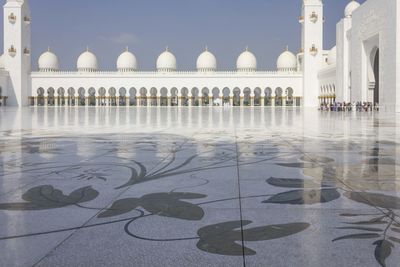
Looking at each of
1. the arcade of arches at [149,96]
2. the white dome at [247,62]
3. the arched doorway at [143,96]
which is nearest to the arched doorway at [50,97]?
the arcade of arches at [149,96]

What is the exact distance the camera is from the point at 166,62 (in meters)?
40.3

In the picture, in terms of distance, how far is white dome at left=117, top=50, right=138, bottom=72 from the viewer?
40.6 m

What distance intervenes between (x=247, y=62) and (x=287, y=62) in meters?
3.51

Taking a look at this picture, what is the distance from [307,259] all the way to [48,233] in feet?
3.20

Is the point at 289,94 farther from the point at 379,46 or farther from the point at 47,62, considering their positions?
the point at 47,62

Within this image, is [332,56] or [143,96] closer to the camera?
[332,56]

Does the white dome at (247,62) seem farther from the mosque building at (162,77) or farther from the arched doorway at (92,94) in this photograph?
the arched doorway at (92,94)

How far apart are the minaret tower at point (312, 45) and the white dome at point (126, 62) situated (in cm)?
1482

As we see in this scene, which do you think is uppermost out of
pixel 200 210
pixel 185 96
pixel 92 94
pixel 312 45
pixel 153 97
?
pixel 312 45

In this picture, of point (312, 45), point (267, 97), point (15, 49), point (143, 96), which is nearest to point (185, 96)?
point (143, 96)

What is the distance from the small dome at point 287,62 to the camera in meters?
40.8

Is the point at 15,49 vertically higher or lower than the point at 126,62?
higher

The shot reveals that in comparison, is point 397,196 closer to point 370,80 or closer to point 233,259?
point 233,259

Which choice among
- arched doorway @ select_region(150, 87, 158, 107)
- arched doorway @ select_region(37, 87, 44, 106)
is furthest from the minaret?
arched doorway @ select_region(150, 87, 158, 107)
